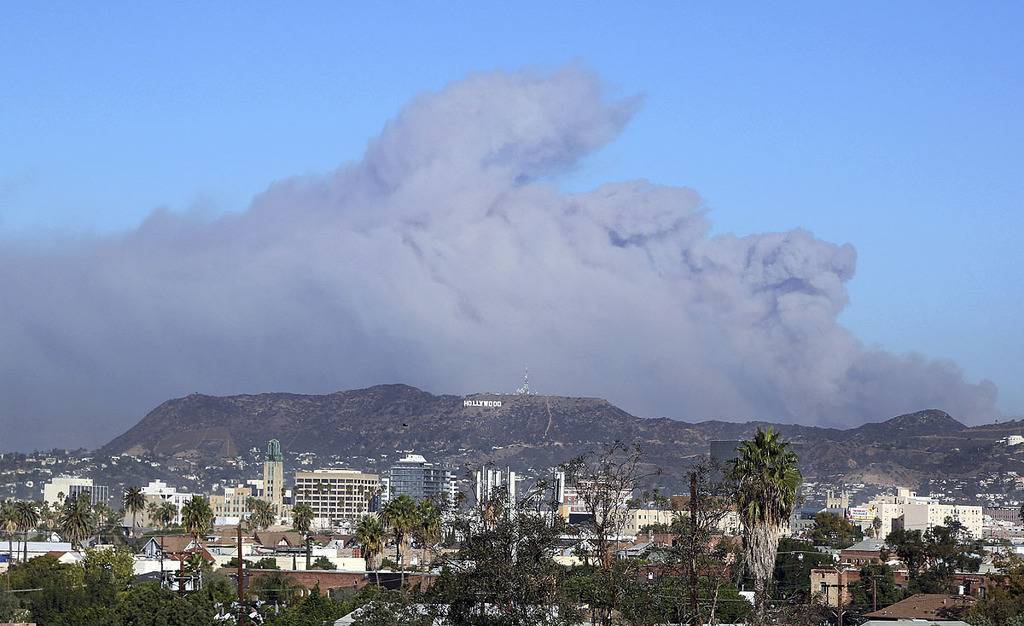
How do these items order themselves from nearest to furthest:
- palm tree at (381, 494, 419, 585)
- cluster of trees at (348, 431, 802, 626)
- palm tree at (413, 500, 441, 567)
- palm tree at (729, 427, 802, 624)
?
cluster of trees at (348, 431, 802, 626) → palm tree at (729, 427, 802, 624) → palm tree at (413, 500, 441, 567) → palm tree at (381, 494, 419, 585)

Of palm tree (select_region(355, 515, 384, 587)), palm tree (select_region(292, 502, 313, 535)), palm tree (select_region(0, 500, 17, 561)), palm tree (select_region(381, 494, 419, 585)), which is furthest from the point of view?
palm tree (select_region(0, 500, 17, 561))

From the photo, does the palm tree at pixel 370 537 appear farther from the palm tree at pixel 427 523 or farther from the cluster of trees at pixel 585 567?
the cluster of trees at pixel 585 567

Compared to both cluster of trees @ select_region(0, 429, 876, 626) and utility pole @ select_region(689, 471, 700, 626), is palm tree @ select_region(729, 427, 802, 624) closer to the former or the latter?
cluster of trees @ select_region(0, 429, 876, 626)

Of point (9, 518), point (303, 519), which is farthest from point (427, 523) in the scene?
point (9, 518)

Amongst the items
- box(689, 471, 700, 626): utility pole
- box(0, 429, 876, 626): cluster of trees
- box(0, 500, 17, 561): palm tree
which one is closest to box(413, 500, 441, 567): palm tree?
box(0, 500, 17, 561): palm tree

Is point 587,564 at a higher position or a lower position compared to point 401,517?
higher

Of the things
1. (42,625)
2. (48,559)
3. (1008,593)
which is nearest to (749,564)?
(1008,593)

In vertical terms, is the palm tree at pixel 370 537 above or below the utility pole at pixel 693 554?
below

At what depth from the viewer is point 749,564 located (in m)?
78.1

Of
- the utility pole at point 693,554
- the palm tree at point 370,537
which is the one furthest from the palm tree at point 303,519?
the utility pole at point 693,554

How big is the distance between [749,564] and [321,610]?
24036 mm

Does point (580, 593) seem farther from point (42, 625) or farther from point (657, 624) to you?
point (42, 625)

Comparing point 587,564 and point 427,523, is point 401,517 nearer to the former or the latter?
point 427,523

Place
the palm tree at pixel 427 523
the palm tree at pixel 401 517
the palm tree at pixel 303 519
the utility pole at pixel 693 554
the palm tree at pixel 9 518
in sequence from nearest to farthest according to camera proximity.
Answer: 1. the utility pole at pixel 693 554
2. the palm tree at pixel 427 523
3. the palm tree at pixel 401 517
4. the palm tree at pixel 303 519
5. the palm tree at pixel 9 518
